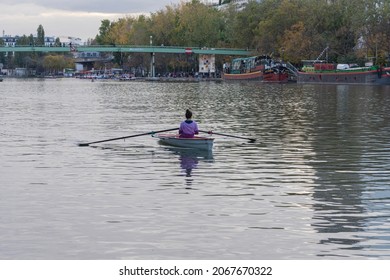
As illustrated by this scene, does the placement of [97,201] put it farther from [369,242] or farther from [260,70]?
[260,70]

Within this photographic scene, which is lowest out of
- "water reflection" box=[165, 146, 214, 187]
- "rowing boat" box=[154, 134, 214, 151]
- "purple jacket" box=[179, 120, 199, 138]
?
"water reflection" box=[165, 146, 214, 187]

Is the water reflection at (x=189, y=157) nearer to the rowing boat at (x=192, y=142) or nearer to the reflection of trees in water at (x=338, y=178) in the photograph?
the rowing boat at (x=192, y=142)

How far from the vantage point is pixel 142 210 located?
24.1 m

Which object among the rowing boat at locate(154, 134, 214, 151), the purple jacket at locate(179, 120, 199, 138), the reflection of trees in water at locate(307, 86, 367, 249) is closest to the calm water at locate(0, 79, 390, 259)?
the reflection of trees in water at locate(307, 86, 367, 249)

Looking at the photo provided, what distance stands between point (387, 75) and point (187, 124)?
4144 inches

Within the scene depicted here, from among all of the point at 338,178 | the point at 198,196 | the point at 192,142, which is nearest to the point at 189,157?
the point at 192,142

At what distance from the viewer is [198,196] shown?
26.4 meters

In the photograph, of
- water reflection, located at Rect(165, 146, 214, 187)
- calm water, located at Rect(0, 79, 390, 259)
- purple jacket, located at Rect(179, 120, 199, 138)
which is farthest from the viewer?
purple jacket, located at Rect(179, 120, 199, 138)

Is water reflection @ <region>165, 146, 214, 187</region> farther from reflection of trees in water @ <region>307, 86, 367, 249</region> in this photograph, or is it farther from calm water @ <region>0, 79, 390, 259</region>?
reflection of trees in water @ <region>307, 86, 367, 249</region>

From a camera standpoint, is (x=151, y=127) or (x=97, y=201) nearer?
(x=97, y=201)

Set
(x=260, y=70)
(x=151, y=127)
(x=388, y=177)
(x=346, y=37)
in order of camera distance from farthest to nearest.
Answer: (x=260, y=70) → (x=346, y=37) → (x=151, y=127) → (x=388, y=177)

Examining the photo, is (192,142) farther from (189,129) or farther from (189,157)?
(189,157)

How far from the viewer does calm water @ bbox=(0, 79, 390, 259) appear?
65.4ft
